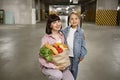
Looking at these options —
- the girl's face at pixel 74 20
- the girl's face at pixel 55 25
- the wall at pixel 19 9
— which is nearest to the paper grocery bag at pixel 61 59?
the girl's face at pixel 55 25

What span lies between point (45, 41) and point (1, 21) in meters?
20.2

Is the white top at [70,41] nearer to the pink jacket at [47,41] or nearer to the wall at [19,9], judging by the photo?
the pink jacket at [47,41]

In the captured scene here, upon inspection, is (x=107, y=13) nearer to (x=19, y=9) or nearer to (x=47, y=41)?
(x=19, y=9)

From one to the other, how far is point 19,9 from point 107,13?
28.3 feet

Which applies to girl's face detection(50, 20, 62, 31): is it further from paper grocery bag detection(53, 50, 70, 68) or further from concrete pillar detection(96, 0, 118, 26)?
concrete pillar detection(96, 0, 118, 26)

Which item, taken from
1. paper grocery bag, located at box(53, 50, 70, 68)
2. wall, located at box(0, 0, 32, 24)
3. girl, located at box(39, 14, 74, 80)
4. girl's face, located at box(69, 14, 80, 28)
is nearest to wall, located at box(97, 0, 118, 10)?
wall, located at box(0, 0, 32, 24)

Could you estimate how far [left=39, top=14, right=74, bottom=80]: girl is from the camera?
2342 mm

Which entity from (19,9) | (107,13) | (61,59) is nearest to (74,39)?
(61,59)

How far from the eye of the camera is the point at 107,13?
71.8 ft

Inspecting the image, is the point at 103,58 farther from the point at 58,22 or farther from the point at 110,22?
the point at 110,22

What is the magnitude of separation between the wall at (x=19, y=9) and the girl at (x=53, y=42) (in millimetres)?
19812

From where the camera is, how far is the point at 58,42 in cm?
249

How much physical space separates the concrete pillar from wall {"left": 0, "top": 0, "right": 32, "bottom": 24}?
6805 mm

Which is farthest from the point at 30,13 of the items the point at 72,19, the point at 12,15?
the point at 72,19
